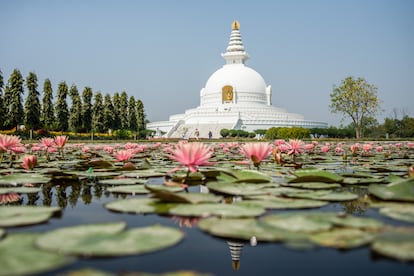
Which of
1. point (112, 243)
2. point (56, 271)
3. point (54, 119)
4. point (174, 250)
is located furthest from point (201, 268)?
point (54, 119)

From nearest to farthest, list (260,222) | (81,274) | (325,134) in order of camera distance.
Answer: (81,274) < (260,222) < (325,134)

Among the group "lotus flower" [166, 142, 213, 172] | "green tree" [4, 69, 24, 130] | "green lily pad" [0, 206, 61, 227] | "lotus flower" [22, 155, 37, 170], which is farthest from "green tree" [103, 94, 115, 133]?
"green lily pad" [0, 206, 61, 227]

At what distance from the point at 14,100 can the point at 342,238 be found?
2797cm

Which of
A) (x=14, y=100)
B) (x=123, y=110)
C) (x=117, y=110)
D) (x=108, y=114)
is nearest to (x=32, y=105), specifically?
(x=14, y=100)

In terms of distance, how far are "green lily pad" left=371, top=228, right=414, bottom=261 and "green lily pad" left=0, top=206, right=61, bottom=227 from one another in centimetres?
141

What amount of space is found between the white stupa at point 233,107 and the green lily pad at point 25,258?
34.2m

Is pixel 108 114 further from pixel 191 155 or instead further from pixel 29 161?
pixel 191 155

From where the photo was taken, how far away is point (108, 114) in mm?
31234

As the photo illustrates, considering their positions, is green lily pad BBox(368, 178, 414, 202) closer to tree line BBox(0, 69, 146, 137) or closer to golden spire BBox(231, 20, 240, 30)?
tree line BBox(0, 69, 146, 137)

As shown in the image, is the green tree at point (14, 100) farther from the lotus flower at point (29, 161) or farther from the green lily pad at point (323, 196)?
the green lily pad at point (323, 196)

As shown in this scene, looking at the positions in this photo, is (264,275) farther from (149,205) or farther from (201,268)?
(149,205)

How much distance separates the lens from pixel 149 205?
78.3 inches

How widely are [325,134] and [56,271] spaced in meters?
38.0

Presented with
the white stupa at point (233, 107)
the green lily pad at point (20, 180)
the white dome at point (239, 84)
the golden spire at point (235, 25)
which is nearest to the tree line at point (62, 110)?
the white stupa at point (233, 107)
